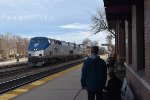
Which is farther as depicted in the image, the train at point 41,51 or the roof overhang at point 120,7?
the train at point 41,51

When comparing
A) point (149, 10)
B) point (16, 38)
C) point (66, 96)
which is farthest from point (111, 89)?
point (16, 38)

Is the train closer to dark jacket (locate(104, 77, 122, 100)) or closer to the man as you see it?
dark jacket (locate(104, 77, 122, 100))

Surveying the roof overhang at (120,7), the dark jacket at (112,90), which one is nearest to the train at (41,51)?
the roof overhang at (120,7)

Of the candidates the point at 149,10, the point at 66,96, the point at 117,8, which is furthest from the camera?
the point at 66,96

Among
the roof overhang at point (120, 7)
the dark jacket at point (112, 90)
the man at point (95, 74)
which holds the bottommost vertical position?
the dark jacket at point (112, 90)

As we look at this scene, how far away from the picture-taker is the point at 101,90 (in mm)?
10219

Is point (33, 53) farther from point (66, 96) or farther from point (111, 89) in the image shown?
point (111, 89)

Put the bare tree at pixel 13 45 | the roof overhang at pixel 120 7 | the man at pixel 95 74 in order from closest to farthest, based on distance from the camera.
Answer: the man at pixel 95 74 < the roof overhang at pixel 120 7 < the bare tree at pixel 13 45

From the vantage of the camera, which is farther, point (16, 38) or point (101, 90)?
point (16, 38)

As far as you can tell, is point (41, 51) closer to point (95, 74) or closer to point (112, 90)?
point (112, 90)

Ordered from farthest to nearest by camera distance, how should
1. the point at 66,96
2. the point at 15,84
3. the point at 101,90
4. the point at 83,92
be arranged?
the point at 15,84 → the point at 83,92 → the point at 66,96 → the point at 101,90

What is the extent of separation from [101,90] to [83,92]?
7.64 metres

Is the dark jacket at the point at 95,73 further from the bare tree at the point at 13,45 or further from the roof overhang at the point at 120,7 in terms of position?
the bare tree at the point at 13,45

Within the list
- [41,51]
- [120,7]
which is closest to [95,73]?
[120,7]
